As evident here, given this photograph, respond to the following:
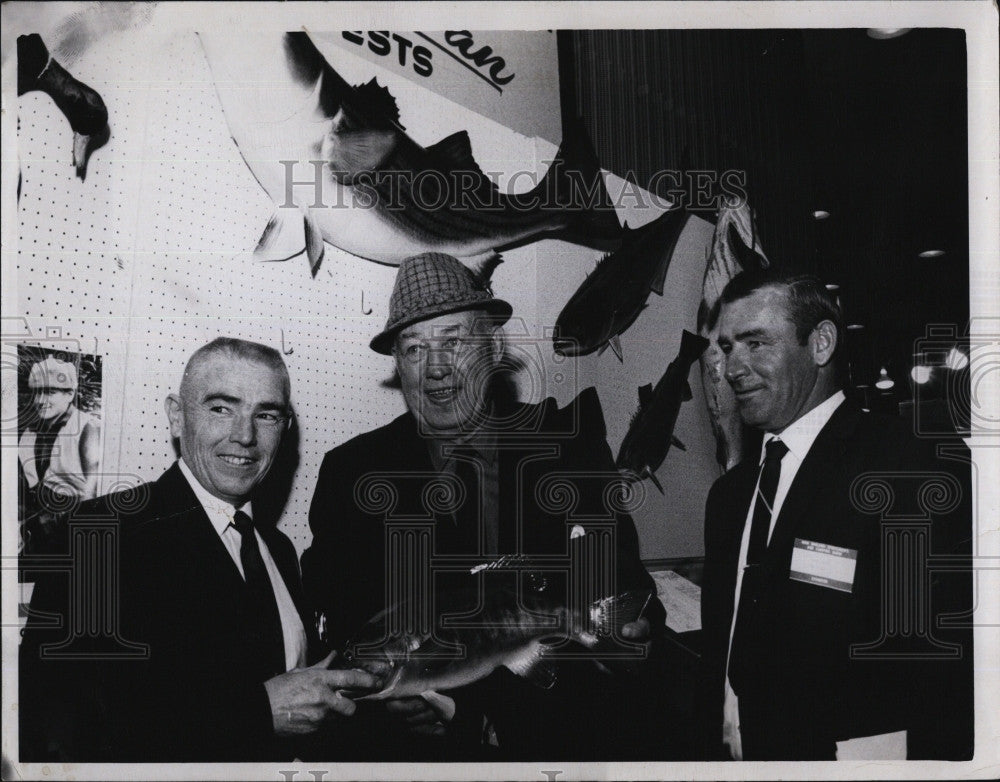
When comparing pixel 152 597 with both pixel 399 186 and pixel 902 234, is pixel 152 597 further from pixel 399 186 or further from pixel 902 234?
pixel 902 234

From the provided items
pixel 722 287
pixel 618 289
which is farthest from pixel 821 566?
pixel 618 289

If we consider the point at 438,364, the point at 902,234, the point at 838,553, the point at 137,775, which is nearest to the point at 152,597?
the point at 137,775

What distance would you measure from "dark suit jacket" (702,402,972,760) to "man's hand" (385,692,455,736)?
2.38 ft

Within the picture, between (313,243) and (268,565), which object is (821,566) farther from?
(313,243)

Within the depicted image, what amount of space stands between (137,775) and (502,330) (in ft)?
5.16

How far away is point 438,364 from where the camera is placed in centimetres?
232

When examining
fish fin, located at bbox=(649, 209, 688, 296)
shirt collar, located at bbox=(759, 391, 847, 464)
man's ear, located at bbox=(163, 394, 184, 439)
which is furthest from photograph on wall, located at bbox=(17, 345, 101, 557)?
shirt collar, located at bbox=(759, 391, 847, 464)

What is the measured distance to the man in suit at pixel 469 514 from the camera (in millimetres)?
2303

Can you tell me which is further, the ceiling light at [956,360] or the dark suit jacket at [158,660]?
the ceiling light at [956,360]

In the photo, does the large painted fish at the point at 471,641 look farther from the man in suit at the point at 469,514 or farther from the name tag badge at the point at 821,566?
the name tag badge at the point at 821,566

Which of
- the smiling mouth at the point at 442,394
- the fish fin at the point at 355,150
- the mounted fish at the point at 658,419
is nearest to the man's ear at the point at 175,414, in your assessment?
the smiling mouth at the point at 442,394

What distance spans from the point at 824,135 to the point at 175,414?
1974 millimetres

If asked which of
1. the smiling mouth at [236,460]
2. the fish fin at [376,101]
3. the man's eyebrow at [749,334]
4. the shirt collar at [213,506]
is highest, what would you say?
the fish fin at [376,101]

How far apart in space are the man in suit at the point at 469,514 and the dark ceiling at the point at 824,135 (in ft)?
2.26
